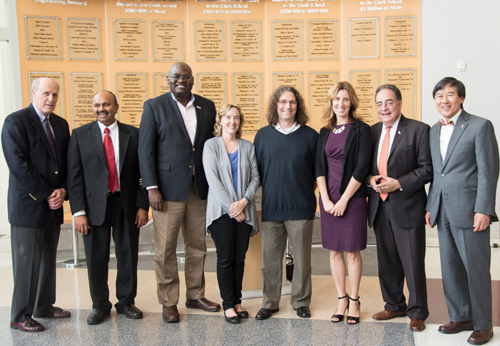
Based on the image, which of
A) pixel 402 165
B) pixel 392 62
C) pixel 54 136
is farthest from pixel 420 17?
pixel 54 136

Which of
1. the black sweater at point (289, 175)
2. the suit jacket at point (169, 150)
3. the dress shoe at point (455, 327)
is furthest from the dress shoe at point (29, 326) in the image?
the dress shoe at point (455, 327)

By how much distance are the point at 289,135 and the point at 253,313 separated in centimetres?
143

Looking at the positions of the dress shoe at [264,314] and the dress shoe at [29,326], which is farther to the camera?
the dress shoe at [264,314]

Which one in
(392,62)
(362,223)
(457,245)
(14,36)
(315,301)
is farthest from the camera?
(392,62)

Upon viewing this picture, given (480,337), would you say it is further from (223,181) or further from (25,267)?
(25,267)

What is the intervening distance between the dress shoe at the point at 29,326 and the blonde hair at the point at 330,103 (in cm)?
257

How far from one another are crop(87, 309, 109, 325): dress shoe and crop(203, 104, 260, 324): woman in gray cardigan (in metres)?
0.94

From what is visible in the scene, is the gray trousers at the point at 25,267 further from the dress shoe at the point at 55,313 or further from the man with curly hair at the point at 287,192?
the man with curly hair at the point at 287,192

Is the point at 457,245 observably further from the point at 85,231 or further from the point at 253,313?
the point at 85,231

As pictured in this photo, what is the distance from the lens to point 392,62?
5121 millimetres

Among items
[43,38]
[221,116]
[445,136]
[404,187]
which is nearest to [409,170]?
[404,187]

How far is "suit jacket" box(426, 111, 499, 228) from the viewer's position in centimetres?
255

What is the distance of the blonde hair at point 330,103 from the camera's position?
2924 millimetres

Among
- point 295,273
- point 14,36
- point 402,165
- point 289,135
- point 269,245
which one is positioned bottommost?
point 295,273
